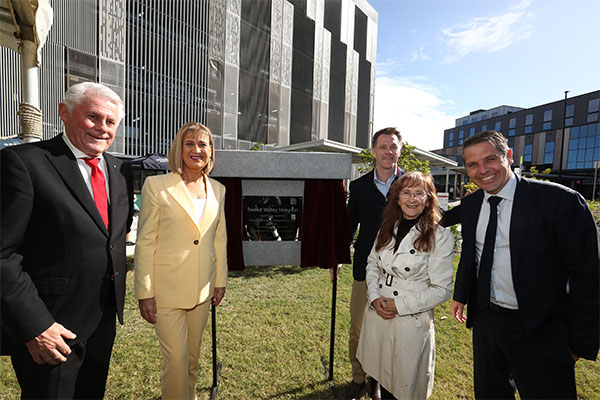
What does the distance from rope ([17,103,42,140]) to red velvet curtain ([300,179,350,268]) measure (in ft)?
7.49

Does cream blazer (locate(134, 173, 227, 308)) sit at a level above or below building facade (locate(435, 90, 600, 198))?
below

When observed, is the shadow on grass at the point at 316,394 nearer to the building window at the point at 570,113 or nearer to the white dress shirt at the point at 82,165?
the white dress shirt at the point at 82,165

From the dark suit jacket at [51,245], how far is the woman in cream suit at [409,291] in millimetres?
1883

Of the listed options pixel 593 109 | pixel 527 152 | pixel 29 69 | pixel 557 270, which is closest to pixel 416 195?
pixel 557 270

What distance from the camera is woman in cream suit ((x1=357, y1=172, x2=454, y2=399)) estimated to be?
6.96 ft

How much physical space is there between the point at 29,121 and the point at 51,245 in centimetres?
143

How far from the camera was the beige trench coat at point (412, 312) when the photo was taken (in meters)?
2.11

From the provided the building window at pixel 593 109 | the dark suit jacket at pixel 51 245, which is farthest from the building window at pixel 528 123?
the dark suit jacket at pixel 51 245

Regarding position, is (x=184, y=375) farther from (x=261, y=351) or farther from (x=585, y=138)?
(x=585, y=138)

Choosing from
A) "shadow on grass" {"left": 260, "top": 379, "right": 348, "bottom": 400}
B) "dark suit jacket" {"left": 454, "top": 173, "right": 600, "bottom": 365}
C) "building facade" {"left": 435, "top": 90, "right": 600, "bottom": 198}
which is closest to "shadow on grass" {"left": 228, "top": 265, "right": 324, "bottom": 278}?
"shadow on grass" {"left": 260, "top": 379, "right": 348, "bottom": 400}

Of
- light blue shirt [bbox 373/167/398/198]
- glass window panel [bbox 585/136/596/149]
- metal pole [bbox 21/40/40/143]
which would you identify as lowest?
light blue shirt [bbox 373/167/398/198]

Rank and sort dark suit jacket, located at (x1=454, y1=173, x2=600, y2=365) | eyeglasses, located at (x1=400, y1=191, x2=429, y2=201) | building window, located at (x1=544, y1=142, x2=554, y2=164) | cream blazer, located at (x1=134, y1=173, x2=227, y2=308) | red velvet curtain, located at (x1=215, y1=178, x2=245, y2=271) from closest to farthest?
dark suit jacket, located at (x1=454, y1=173, x2=600, y2=365) < cream blazer, located at (x1=134, y1=173, x2=227, y2=308) < eyeglasses, located at (x1=400, y1=191, x2=429, y2=201) < red velvet curtain, located at (x1=215, y1=178, x2=245, y2=271) < building window, located at (x1=544, y1=142, x2=554, y2=164)

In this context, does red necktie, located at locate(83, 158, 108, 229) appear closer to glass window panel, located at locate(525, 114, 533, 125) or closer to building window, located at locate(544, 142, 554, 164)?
building window, located at locate(544, 142, 554, 164)

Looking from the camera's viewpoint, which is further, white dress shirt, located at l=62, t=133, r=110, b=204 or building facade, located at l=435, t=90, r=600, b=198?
building facade, located at l=435, t=90, r=600, b=198
